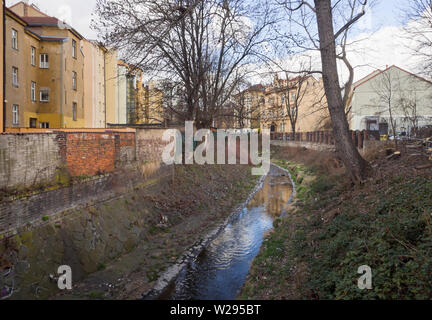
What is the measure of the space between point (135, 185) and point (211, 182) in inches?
239

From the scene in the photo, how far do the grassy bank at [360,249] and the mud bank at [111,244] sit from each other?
258 centimetres

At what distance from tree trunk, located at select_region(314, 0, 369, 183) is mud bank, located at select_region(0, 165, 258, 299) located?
5.08 meters

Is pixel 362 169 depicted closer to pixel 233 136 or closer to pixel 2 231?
pixel 2 231

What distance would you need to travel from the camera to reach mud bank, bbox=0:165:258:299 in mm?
5840

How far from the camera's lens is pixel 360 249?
209 inches

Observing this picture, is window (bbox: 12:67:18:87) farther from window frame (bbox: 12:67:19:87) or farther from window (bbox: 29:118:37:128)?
window (bbox: 29:118:37:128)

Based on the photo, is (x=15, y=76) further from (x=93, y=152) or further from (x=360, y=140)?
(x=360, y=140)

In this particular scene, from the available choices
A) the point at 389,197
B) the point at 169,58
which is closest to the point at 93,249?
the point at 389,197

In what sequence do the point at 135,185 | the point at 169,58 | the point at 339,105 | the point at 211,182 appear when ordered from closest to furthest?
the point at 339,105 → the point at 135,185 → the point at 169,58 → the point at 211,182

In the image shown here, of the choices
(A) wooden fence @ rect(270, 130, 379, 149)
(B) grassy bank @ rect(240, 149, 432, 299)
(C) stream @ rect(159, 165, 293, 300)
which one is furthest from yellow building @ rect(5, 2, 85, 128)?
(A) wooden fence @ rect(270, 130, 379, 149)

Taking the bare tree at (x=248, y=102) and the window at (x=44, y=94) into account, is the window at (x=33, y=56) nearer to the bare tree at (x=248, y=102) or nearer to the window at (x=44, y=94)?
the window at (x=44, y=94)

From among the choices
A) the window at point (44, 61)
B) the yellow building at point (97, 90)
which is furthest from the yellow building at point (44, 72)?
the yellow building at point (97, 90)

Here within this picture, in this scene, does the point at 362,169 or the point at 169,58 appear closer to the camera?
the point at 362,169

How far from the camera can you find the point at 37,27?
23.4 metres
